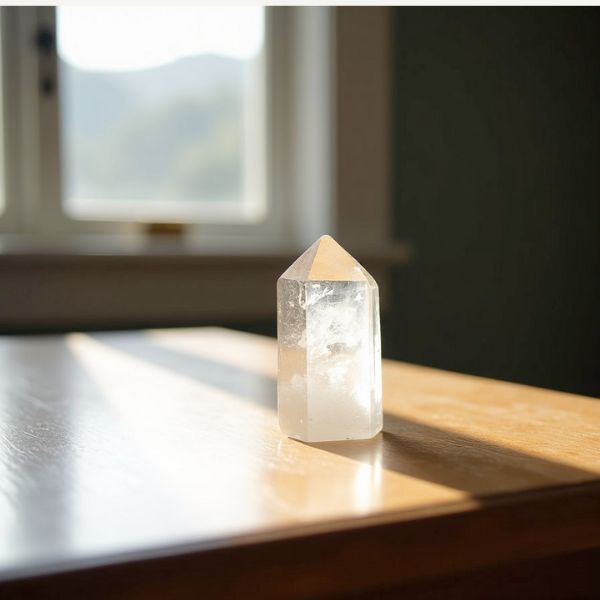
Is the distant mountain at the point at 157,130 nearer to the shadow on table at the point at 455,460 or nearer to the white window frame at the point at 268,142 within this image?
the white window frame at the point at 268,142

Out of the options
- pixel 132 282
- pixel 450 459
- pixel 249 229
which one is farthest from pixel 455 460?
pixel 249 229

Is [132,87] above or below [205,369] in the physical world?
above

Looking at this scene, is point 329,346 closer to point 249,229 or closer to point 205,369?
point 205,369

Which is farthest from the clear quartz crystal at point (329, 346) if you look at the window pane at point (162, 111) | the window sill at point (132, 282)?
the window pane at point (162, 111)

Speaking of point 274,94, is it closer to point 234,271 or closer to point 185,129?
point 185,129

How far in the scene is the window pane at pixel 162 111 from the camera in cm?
223

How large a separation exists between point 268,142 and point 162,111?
0.31 meters

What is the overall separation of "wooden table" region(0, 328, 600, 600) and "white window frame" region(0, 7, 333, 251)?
1.47 metres

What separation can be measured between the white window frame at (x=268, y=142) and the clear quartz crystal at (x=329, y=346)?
5.18 feet

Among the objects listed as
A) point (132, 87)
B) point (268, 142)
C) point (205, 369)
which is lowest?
point (205, 369)

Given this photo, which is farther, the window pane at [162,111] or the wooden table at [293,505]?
the window pane at [162,111]

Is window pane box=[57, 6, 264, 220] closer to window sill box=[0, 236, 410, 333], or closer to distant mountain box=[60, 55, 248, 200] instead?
distant mountain box=[60, 55, 248, 200]

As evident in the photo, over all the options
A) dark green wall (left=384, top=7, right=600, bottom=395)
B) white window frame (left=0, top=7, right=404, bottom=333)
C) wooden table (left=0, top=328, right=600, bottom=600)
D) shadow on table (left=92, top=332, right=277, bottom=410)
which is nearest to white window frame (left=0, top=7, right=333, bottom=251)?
white window frame (left=0, top=7, right=404, bottom=333)

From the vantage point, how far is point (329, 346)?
63 centimetres
